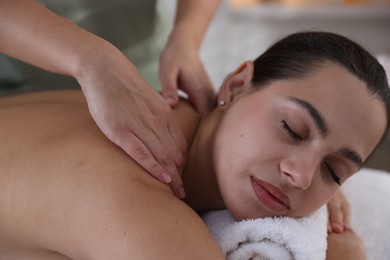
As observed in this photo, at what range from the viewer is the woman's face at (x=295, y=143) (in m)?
0.92

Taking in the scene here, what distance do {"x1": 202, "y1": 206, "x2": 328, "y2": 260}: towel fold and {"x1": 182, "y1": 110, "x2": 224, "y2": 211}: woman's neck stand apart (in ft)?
0.45

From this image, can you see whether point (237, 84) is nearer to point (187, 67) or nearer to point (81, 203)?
point (187, 67)

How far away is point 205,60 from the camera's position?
233 cm

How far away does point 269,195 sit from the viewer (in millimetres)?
918

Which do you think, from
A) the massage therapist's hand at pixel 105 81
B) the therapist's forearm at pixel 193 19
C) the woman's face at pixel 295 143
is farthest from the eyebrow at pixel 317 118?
the therapist's forearm at pixel 193 19

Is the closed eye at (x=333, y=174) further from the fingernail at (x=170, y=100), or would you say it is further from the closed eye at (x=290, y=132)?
the fingernail at (x=170, y=100)

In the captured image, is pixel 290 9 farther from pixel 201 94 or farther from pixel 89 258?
pixel 89 258

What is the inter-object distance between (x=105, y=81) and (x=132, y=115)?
7cm

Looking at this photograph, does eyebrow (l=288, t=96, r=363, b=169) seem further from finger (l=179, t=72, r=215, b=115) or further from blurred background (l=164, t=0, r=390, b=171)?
blurred background (l=164, t=0, r=390, b=171)

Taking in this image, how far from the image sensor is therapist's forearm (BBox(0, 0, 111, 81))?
0.92 metres

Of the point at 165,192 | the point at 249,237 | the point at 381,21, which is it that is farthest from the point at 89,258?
the point at 381,21

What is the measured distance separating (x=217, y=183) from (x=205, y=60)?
4.42ft

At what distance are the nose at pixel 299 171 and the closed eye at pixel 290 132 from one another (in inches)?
1.5

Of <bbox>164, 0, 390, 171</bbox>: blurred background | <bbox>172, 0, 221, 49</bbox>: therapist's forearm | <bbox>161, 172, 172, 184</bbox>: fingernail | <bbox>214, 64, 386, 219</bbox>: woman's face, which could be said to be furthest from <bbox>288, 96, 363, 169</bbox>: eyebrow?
<bbox>164, 0, 390, 171</bbox>: blurred background
